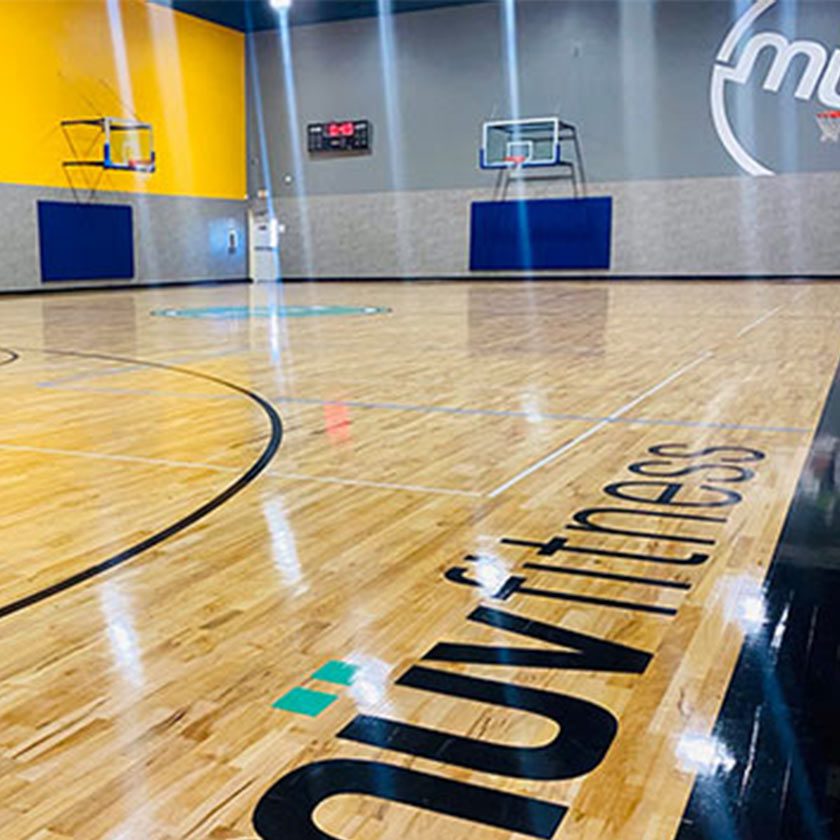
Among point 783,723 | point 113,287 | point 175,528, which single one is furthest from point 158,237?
point 783,723

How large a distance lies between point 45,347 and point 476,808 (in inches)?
274

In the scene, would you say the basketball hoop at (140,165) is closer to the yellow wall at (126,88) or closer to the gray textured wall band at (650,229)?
the yellow wall at (126,88)

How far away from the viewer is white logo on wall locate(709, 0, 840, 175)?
659 inches

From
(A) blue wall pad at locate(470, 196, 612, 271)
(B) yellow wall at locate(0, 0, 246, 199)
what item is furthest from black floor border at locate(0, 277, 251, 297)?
(A) blue wall pad at locate(470, 196, 612, 271)

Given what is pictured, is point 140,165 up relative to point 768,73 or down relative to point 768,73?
down

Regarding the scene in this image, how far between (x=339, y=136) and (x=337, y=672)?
19.7 meters

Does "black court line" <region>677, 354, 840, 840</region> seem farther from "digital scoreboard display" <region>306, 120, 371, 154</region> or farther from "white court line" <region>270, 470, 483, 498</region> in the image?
"digital scoreboard display" <region>306, 120, 371, 154</region>

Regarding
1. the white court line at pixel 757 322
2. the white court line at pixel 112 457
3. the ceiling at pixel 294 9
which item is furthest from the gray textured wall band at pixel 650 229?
the white court line at pixel 112 457

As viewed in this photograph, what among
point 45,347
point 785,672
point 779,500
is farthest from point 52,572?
point 45,347

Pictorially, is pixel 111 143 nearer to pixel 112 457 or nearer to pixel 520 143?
pixel 520 143

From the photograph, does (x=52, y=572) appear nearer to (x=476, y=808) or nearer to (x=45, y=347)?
(x=476, y=808)

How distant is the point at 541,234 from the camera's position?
62.8 feet

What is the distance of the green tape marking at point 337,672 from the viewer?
1.76 meters

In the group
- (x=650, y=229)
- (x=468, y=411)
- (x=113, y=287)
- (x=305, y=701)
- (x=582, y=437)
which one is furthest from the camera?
(x=650, y=229)
